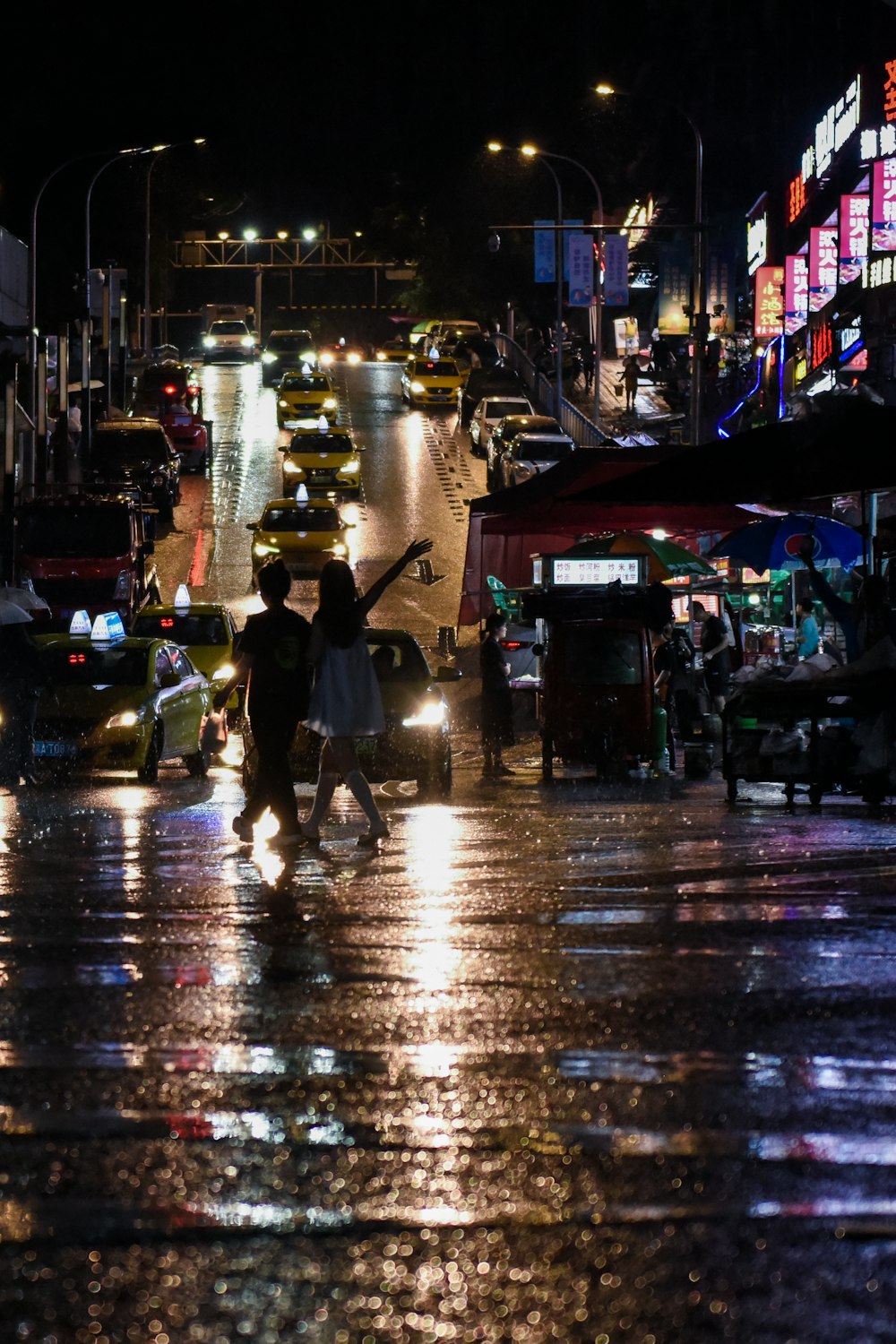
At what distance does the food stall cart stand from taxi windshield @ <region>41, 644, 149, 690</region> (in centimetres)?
676

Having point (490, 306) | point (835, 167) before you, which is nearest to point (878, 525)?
point (835, 167)

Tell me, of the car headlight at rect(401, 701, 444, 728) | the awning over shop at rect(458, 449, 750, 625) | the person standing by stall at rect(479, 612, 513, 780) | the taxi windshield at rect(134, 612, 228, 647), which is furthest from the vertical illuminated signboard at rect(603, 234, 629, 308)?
the car headlight at rect(401, 701, 444, 728)

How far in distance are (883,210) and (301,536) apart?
11.8m

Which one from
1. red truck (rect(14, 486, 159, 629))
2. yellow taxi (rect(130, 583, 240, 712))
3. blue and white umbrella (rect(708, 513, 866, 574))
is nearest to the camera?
blue and white umbrella (rect(708, 513, 866, 574))

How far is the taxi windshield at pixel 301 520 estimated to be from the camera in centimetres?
3944

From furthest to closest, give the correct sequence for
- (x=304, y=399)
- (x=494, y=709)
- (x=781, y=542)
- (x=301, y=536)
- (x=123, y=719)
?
(x=304, y=399) → (x=301, y=536) → (x=781, y=542) → (x=494, y=709) → (x=123, y=719)

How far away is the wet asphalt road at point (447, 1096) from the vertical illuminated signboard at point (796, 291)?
39.9m

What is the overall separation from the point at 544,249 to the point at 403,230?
36040mm

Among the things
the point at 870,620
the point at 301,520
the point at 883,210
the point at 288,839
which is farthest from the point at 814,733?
the point at 301,520

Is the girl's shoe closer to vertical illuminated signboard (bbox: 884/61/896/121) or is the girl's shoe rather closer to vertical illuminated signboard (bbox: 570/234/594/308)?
vertical illuminated signboard (bbox: 884/61/896/121)

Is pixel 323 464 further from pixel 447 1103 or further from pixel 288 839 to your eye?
pixel 447 1103

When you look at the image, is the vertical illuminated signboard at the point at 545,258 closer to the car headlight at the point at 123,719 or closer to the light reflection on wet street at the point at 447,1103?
the car headlight at the point at 123,719

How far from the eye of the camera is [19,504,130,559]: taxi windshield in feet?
112

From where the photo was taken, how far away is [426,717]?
17.3 meters
